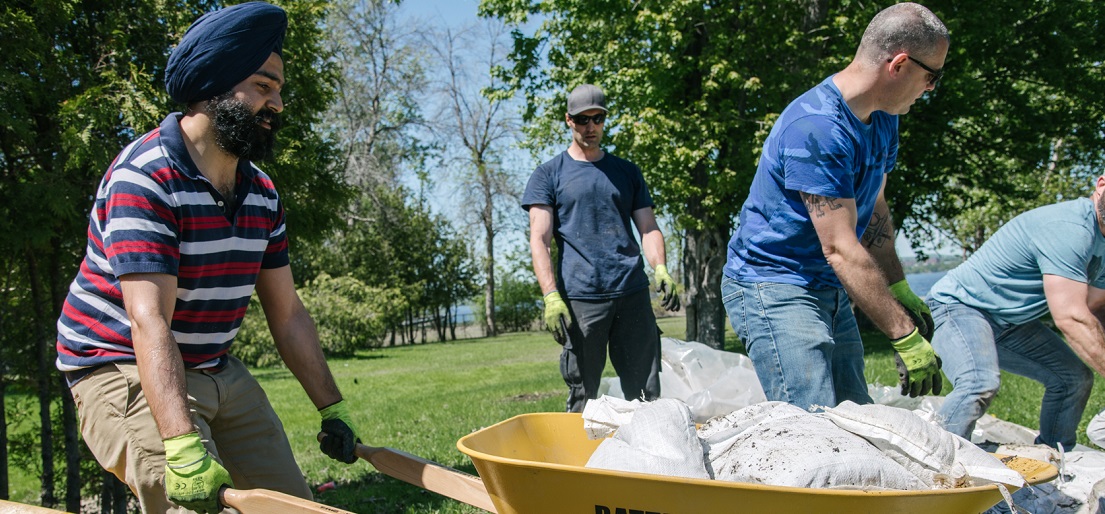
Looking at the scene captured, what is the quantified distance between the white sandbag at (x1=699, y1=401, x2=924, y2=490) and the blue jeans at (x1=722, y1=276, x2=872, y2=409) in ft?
1.77

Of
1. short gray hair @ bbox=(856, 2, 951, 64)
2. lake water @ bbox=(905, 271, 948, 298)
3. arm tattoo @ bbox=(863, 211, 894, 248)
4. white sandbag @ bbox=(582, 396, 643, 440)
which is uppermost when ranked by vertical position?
short gray hair @ bbox=(856, 2, 951, 64)

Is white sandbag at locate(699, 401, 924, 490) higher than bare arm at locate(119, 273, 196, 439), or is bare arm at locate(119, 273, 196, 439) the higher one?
bare arm at locate(119, 273, 196, 439)

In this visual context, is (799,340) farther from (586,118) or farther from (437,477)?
(586,118)

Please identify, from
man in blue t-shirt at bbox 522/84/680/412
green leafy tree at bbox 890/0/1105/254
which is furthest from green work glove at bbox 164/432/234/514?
green leafy tree at bbox 890/0/1105/254

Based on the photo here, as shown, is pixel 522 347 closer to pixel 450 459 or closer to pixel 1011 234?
pixel 450 459

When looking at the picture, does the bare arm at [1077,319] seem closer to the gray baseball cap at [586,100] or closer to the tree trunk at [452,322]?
the gray baseball cap at [586,100]

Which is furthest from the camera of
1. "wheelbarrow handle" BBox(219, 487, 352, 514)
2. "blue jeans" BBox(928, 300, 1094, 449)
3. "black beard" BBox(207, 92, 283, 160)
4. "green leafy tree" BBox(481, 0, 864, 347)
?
"green leafy tree" BBox(481, 0, 864, 347)

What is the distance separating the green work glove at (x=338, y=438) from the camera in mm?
2580

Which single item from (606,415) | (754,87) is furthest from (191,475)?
(754,87)

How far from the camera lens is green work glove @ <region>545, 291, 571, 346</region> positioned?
4164 millimetres

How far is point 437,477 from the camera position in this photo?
2301mm

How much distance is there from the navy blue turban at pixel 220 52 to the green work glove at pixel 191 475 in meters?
0.97

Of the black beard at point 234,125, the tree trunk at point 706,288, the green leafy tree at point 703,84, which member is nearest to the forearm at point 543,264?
the black beard at point 234,125

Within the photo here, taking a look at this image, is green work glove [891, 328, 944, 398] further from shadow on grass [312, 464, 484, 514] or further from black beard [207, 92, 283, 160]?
shadow on grass [312, 464, 484, 514]
